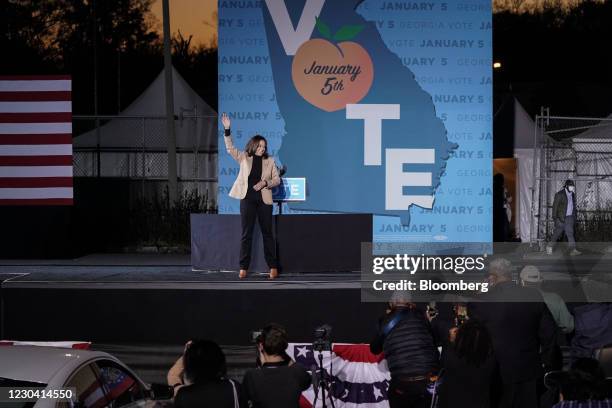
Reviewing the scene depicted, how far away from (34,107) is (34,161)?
2.97ft

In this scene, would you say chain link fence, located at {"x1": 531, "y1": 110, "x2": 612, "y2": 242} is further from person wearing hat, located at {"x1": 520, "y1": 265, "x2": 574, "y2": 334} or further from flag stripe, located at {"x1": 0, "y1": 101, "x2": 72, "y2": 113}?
person wearing hat, located at {"x1": 520, "y1": 265, "x2": 574, "y2": 334}

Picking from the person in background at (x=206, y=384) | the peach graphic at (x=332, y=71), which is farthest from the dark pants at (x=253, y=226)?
the person in background at (x=206, y=384)

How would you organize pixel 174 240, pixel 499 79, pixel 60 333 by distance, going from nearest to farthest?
pixel 60 333 → pixel 174 240 → pixel 499 79

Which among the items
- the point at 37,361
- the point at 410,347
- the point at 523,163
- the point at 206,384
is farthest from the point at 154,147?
the point at 206,384

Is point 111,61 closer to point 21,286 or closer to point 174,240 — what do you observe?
point 174,240

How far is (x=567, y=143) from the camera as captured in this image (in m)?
20.5

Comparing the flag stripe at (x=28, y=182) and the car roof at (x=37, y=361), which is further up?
the flag stripe at (x=28, y=182)

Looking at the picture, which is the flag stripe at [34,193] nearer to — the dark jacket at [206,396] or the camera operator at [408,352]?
the camera operator at [408,352]

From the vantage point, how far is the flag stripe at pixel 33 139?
1449 cm

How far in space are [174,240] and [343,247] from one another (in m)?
8.61

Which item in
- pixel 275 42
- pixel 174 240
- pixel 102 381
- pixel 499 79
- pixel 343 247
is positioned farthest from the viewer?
pixel 499 79

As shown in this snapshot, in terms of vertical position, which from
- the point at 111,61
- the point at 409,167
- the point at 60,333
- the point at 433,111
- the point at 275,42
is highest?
the point at 111,61

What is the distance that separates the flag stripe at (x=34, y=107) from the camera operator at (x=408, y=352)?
29.4ft

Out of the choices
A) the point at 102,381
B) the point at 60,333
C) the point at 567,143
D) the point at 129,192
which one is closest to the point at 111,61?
the point at 129,192
